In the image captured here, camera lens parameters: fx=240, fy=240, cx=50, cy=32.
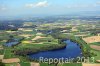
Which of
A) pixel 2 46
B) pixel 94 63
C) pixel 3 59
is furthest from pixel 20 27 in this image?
pixel 94 63

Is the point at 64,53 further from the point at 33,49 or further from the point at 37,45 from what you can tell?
the point at 37,45

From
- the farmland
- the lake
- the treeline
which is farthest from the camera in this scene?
the treeline

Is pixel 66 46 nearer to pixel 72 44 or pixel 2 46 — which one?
pixel 72 44

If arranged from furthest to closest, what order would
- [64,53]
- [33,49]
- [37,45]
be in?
[37,45] < [33,49] < [64,53]

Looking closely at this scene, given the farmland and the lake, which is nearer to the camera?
the farmland

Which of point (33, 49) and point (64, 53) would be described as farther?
point (33, 49)

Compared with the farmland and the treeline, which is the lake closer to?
the farmland

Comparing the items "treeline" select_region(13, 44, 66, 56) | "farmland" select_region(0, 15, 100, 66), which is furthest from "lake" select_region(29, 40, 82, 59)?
"treeline" select_region(13, 44, 66, 56)

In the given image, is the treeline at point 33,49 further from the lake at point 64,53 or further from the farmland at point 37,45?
the lake at point 64,53

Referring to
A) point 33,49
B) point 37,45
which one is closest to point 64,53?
point 33,49

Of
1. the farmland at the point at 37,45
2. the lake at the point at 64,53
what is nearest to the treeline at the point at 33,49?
the farmland at the point at 37,45

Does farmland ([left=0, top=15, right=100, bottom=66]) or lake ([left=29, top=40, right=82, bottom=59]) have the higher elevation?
farmland ([left=0, top=15, right=100, bottom=66])
